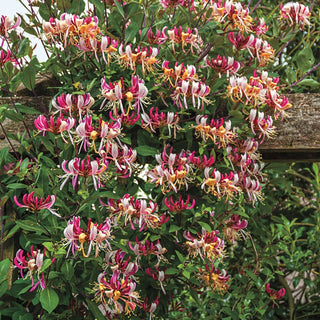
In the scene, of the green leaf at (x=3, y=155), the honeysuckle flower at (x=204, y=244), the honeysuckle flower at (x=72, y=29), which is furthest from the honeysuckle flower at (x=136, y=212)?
the honeysuckle flower at (x=72, y=29)

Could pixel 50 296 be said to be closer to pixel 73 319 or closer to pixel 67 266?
pixel 67 266

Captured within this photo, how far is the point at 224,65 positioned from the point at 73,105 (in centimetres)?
44

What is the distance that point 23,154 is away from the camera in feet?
4.87

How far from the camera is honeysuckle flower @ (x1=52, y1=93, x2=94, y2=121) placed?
1.26m

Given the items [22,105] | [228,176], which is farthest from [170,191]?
[22,105]

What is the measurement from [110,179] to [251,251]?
107 cm

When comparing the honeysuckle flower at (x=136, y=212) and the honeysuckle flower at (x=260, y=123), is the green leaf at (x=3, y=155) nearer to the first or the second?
the honeysuckle flower at (x=136, y=212)

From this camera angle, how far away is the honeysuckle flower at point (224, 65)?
4.56ft

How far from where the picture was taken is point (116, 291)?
3.93 feet

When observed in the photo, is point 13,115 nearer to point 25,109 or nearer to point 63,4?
point 25,109

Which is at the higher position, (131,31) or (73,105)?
(131,31)

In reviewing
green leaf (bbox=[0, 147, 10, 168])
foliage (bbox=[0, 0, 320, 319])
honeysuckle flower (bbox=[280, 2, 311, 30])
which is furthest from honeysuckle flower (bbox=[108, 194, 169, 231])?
honeysuckle flower (bbox=[280, 2, 311, 30])

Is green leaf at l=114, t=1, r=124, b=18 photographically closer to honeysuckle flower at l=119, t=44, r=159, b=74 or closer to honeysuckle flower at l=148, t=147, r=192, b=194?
honeysuckle flower at l=119, t=44, r=159, b=74

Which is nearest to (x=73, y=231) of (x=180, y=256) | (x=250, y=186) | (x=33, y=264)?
(x=33, y=264)
